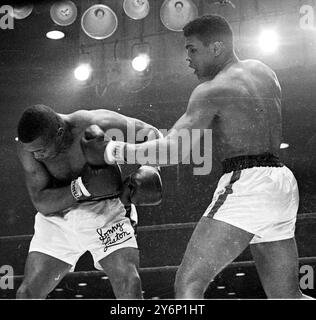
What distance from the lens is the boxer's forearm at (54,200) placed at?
2752 mm

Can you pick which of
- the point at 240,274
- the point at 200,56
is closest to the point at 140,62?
the point at 200,56

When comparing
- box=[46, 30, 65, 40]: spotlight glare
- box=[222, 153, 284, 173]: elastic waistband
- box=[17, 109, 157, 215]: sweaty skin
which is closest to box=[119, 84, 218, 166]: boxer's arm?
box=[222, 153, 284, 173]: elastic waistband

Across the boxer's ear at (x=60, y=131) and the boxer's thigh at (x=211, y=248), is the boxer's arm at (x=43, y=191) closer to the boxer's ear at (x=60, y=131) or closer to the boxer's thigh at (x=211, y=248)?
the boxer's ear at (x=60, y=131)

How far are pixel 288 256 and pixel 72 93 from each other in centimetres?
121

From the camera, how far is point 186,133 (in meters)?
2.46

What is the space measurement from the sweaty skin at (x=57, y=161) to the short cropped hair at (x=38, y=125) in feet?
0.09

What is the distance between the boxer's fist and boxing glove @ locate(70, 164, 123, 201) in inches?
1.5

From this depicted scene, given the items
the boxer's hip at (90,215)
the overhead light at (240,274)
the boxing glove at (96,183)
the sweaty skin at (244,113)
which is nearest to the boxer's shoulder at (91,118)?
the boxing glove at (96,183)

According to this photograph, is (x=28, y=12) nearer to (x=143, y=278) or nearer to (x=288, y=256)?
(x=143, y=278)

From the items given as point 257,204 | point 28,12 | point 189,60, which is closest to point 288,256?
point 257,204

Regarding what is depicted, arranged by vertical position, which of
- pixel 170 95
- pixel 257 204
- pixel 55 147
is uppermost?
pixel 170 95

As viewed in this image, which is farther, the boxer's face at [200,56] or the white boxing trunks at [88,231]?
the white boxing trunks at [88,231]

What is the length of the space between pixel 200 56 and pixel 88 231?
0.80m
